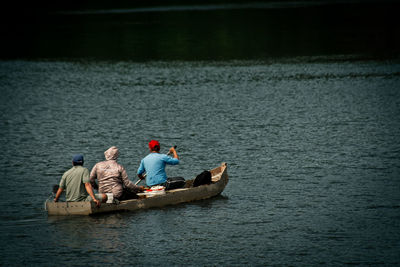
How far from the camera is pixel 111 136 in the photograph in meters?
35.7

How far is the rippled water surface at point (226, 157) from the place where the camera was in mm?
18438

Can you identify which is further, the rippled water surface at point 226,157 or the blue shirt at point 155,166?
the blue shirt at point 155,166

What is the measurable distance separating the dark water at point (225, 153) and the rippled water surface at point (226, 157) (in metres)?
0.07

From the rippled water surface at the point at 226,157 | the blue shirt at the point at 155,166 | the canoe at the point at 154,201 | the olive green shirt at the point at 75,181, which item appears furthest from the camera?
the blue shirt at the point at 155,166

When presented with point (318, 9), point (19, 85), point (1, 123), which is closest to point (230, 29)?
point (318, 9)

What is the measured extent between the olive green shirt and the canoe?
24 centimetres

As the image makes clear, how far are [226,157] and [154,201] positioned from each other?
8687 millimetres

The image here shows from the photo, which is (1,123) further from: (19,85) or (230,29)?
(230,29)

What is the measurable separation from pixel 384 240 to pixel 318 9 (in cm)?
11079

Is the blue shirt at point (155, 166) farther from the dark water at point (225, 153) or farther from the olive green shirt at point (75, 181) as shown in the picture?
the olive green shirt at point (75, 181)

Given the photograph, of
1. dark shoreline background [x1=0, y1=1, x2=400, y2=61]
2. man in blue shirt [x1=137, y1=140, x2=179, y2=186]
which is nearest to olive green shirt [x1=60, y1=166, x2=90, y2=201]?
man in blue shirt [x1=137, y1=140, x2=179, y2=186]

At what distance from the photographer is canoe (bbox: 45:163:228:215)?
20656mm

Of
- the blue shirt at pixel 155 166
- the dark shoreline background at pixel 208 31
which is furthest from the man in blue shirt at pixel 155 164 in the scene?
the dark shoreline background at pixel 208 31

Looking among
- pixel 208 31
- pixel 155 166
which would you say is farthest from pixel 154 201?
pixel 208 31
